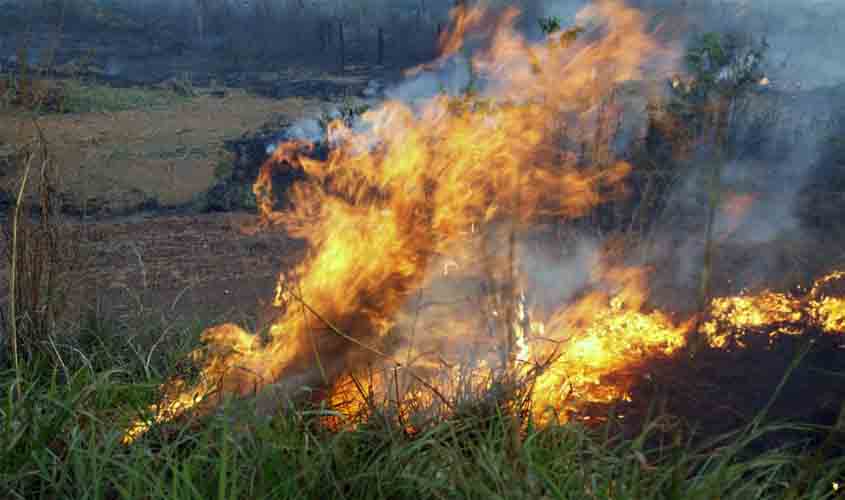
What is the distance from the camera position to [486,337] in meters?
3.92

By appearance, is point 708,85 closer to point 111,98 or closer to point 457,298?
point 457,298

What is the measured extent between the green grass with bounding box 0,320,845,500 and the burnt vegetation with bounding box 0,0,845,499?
0.01 metres

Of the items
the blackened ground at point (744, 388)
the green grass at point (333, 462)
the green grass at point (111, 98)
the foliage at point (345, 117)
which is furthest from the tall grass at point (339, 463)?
the green grass at point (111, 98)

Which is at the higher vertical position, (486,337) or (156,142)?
(486,337)

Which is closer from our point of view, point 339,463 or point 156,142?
point 339,463

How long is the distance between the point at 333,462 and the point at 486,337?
161 cm

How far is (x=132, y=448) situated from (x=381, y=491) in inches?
32.3

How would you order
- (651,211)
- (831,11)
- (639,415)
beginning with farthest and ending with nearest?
(831,11) → (651,211) → (639,415)

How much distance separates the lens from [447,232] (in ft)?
14.6

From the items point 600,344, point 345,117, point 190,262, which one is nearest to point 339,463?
point 600,344

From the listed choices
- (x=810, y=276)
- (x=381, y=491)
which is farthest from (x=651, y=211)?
(x=381, y=491)

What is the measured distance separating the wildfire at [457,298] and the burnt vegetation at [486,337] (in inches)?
0.9

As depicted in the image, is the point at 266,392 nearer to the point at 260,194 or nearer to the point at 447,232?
the point at 447,232

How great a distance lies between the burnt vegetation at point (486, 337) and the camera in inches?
92.1
